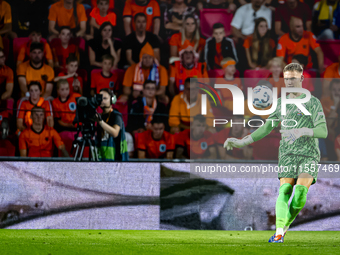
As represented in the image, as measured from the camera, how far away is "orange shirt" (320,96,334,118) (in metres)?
8.80

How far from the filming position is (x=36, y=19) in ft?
30.6

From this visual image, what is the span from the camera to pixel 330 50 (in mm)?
9688

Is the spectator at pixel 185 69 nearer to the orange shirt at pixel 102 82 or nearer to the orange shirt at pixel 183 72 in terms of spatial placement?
the orange shirt at pixel 183 72

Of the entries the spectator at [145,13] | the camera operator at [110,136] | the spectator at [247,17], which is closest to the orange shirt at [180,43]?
the spectator at [145,13]

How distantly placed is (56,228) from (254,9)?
6.35 metres

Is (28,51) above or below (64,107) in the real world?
above

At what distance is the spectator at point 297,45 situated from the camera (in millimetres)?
9492

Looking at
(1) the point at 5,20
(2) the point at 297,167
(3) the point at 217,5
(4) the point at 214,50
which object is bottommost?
(2) the point at 297,167

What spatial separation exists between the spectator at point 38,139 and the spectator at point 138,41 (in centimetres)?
231

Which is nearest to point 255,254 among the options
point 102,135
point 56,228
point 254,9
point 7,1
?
point 56,228

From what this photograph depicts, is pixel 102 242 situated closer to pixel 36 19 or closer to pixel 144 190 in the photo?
pixel 144 190

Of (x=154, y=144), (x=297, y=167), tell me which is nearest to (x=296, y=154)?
(x=297, y=167)

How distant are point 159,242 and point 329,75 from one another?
6.18m

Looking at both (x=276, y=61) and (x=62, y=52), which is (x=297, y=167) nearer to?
(x=276, y=61)
